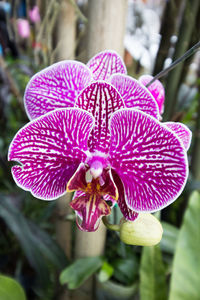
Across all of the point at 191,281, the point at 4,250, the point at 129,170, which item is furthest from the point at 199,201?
the point at 4,250

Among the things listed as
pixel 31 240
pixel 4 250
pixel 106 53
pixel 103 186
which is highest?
pixel 106 53

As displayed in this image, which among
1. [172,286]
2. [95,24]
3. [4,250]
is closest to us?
[95,24]

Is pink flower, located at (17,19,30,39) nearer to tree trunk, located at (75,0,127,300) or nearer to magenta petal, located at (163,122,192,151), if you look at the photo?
tree trunk, located at (75,0,127,300)

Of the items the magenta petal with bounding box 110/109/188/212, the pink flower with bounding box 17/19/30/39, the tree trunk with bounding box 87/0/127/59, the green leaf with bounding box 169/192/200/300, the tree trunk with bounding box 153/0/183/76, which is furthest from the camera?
the pink flower with bounding box 17/19/30/39

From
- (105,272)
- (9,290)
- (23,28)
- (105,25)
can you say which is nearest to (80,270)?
(105,272)

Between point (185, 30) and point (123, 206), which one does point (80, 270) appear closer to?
point (123, 206)

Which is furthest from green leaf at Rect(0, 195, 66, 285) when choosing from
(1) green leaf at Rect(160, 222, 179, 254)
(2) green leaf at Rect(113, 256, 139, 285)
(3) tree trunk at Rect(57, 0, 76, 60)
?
(3) tree trunk at Rect(57, 0, 76, 60)

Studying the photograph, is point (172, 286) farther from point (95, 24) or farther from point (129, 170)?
point (95, 24)
